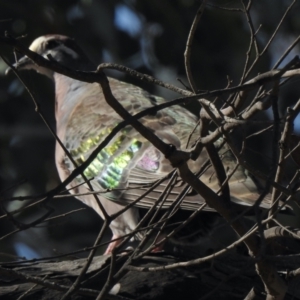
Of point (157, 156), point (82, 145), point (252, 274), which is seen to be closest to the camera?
point (252, 274)

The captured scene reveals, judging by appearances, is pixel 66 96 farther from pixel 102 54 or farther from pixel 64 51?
pixel 102 54

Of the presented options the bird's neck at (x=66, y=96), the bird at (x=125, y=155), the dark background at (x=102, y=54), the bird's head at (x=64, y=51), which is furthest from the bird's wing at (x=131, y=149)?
the dark background at (x=102, y=54)

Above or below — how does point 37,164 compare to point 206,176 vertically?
below

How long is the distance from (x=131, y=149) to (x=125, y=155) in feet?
0.19

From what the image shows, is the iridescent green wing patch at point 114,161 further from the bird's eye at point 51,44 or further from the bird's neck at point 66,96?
the bird's eye at point 51,44

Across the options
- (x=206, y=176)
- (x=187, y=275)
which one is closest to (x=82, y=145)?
(x=206, y=176)

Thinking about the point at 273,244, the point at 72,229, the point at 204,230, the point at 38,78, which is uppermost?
the point at 273,244

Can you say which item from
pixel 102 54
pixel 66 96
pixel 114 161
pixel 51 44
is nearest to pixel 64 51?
pixel 51 44

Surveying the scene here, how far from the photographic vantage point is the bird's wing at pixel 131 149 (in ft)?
14.4

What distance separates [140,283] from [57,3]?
5.02 metres

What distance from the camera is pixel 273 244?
342cm

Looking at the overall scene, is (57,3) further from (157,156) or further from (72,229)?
(157,156)

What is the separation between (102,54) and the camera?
318 inches

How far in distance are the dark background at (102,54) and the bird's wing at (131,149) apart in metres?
1.95
